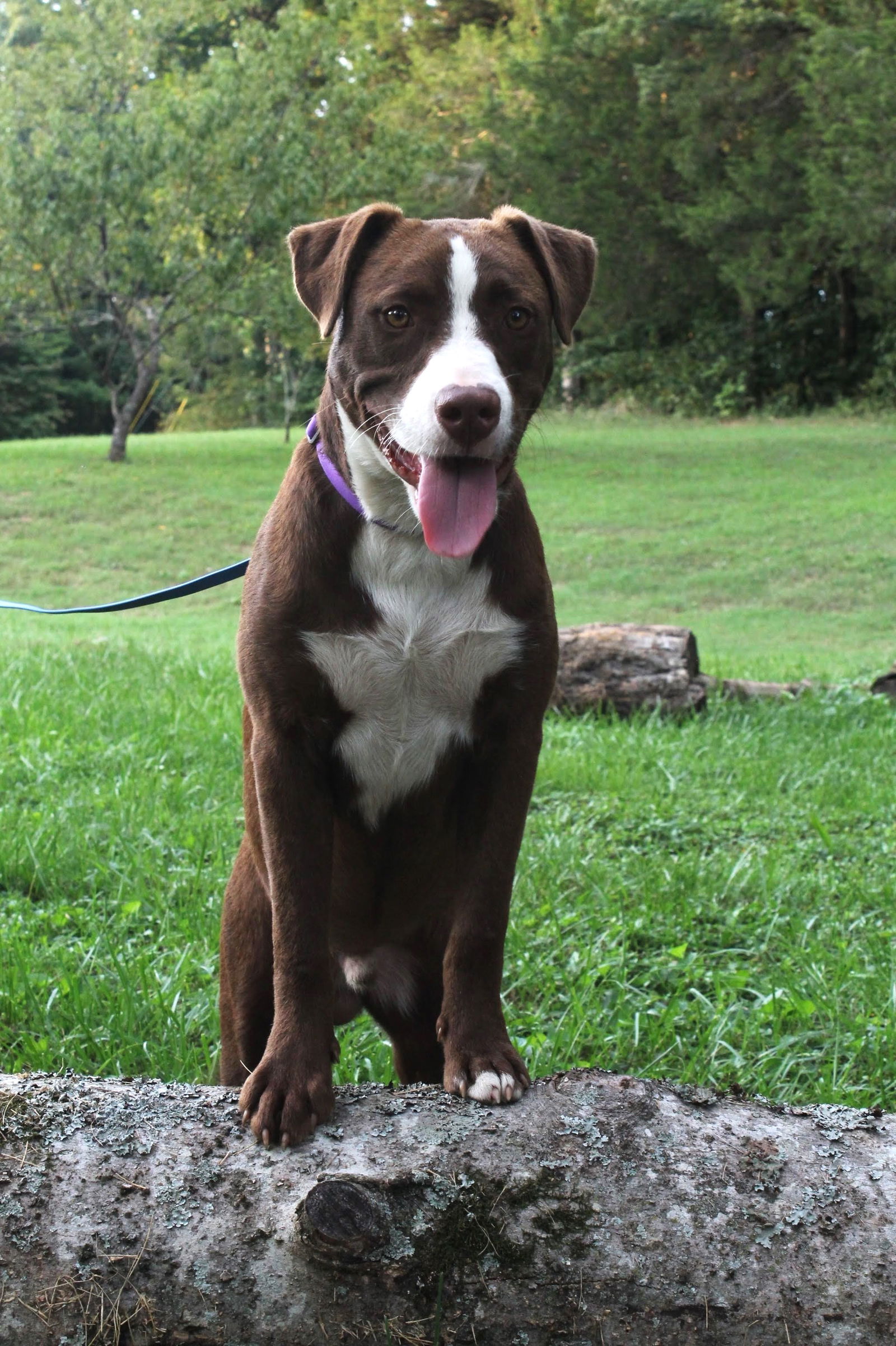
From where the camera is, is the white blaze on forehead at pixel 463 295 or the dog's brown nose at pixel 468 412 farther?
the white blaze on forehead at pixel 463 295

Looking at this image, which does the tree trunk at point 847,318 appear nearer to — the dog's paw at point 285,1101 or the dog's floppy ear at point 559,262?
the dog's floppy ear at point 559,262

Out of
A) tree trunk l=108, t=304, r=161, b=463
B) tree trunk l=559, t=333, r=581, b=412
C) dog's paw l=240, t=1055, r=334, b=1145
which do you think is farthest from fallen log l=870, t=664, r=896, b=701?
tree trunk l=559, t=333, r=581, b=412

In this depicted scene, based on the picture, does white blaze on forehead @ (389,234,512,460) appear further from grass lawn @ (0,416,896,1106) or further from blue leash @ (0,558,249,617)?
blue leash @ (0,558,249,617)

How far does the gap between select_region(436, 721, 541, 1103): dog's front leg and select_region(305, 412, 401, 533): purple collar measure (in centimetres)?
44

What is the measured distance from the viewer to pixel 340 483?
2254 mm

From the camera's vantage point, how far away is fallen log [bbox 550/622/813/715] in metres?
6.81

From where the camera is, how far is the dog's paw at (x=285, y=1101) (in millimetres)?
1856

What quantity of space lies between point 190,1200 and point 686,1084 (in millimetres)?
753

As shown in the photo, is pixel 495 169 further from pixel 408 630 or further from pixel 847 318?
pixel 408 630

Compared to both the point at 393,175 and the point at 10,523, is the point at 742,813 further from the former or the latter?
the point at 393,175

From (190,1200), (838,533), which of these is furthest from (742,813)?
(838,533)

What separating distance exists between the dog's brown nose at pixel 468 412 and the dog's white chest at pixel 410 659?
228 millimetres

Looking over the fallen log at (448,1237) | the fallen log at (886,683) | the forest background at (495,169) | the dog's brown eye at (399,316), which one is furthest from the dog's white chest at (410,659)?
the forest background at (495,169)

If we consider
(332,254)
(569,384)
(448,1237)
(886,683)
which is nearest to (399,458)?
(332,254)
